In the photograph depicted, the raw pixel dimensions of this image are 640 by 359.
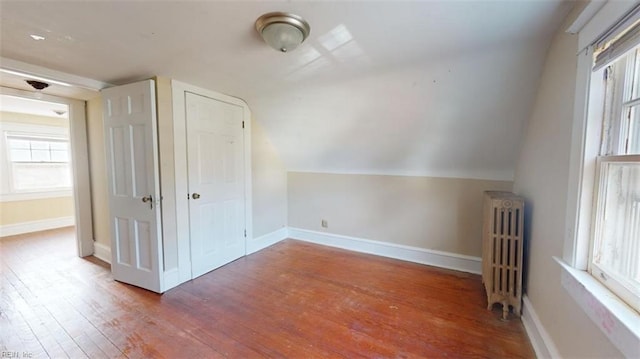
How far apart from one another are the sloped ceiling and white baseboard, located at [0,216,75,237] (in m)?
3.99

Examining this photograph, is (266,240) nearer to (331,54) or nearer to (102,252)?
(102,252)

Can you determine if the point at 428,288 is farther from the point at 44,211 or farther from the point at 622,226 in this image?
the point at 44,211

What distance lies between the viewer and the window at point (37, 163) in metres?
4.44

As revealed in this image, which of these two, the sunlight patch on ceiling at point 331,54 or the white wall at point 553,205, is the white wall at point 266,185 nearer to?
the sunlight patch on ceiling at point 331,54

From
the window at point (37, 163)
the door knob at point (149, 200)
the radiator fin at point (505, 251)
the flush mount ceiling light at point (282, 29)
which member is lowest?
the radiator fin at point (505, 251)

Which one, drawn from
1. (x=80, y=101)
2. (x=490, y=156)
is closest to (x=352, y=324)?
(x=490, y=156)

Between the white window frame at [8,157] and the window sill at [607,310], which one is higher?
the white window frame at [8,157]

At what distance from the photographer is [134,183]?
254cm

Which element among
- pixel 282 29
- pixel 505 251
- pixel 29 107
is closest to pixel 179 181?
pixel 282 29

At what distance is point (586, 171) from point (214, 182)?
3011mm

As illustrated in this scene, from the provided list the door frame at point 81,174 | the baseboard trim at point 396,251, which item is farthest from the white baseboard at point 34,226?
the baseboard trim at point 396,251

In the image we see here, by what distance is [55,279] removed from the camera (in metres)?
2.78

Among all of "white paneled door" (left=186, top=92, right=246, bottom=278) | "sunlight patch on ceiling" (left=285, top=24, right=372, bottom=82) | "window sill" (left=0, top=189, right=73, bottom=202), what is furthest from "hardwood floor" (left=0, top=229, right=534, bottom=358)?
"sunlight patch on ceiling" (left=285, top=24, right=372, bottom=82)

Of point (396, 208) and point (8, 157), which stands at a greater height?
point (8, 157)
